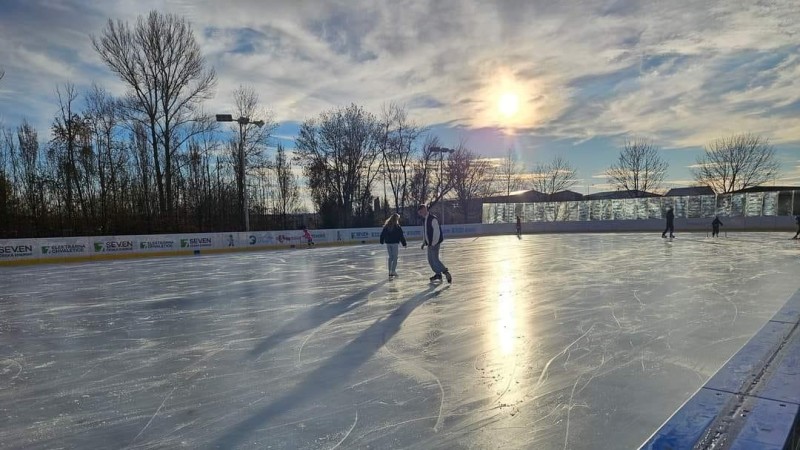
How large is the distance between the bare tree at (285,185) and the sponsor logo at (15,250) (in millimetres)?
22870

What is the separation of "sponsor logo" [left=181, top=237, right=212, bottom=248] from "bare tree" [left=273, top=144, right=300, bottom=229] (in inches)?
701

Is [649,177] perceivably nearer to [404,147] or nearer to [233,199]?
[404,147]

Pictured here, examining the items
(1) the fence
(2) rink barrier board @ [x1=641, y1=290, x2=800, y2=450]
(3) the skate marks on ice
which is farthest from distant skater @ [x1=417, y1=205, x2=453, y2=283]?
(1) the fence

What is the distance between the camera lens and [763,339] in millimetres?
3104

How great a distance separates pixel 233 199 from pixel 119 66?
12272 mm

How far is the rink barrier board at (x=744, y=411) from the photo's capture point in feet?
5.38

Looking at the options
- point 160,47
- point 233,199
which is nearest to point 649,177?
point 233,199

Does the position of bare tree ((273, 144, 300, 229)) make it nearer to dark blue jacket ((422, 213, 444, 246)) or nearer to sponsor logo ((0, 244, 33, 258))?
sponsor logo ((0, 244, 33, 258))

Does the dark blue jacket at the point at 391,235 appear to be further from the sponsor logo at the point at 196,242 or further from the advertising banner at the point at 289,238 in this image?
A: the advertising banner at the point at 289,238

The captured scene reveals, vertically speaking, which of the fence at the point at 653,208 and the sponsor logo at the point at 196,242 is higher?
the fence at the point at 653,208

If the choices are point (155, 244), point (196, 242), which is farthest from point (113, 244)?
point (196, 242)

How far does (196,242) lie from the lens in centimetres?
2206

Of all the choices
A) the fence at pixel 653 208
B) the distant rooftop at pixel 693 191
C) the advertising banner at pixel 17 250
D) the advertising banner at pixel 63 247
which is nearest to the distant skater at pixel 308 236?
the advertising banner at pixel 63 247

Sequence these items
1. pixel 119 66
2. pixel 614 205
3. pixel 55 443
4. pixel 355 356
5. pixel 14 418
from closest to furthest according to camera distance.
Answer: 1. pixel 55 443
2. pixel 14 418
3. pixel 355 356
4. pixel 119 66
5. pixel 614 205
